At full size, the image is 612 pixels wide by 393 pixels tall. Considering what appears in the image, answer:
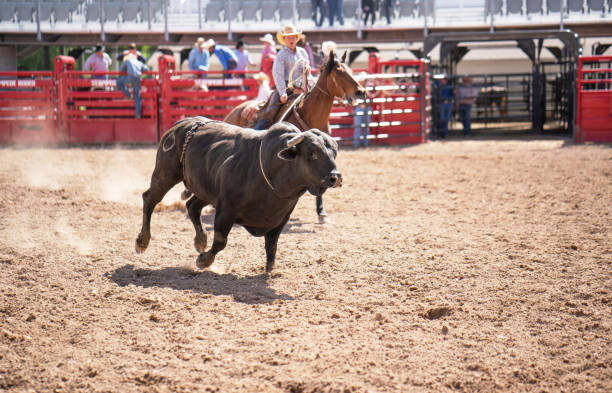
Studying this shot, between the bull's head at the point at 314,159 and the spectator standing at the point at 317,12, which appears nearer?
the bull's head at the point at 314,159

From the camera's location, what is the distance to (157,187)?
5789 mm

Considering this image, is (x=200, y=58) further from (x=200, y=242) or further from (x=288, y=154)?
(x=288, y=154)

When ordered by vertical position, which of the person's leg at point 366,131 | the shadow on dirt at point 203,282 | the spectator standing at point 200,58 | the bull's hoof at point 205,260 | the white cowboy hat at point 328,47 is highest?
the spectator standing at point 200,58

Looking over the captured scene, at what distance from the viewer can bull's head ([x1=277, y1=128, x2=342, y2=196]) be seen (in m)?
4.52

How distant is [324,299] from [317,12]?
1739 centimetres

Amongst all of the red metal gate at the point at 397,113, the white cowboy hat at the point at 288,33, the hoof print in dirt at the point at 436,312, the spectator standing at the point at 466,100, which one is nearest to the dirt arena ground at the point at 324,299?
the hoof print in dirt at the point at 436,312

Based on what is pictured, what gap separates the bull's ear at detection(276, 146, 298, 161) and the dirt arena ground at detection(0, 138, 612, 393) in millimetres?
929

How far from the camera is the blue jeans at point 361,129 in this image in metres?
15.2

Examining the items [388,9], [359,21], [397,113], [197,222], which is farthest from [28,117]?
[197,222]

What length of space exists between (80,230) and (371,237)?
110 inches

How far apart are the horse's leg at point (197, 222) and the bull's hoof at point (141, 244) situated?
40 centimetres

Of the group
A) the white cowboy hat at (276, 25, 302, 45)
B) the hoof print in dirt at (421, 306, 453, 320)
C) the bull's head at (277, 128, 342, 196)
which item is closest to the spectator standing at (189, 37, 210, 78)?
the white cowboy hat at (276, 25, 302, 45)

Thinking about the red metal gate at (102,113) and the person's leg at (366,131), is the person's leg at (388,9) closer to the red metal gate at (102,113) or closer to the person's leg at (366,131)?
the person's leg at (366,131)

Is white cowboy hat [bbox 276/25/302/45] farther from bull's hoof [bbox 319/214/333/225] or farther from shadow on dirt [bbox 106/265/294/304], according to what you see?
shadow on dirt [bbox 106/265/294/304]
